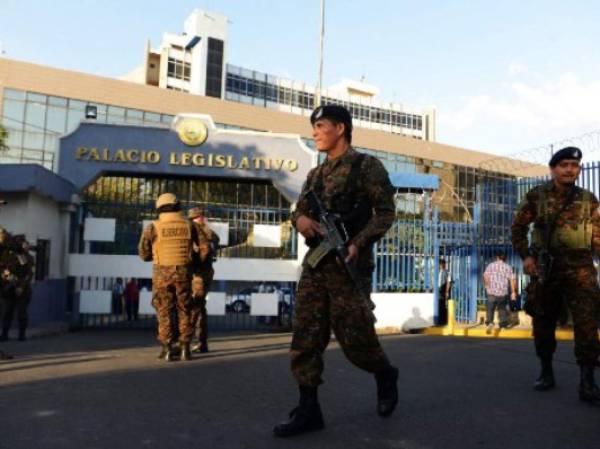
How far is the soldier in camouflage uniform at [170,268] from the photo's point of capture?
19.0ft

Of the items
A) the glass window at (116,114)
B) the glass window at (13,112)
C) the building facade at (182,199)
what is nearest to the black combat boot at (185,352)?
the building facade at (182,199)

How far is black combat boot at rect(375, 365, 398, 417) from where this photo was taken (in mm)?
3211

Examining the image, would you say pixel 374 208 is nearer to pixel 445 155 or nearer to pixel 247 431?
pixel 247 431

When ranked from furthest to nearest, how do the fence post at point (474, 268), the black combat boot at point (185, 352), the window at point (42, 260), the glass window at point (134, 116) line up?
the glass window at point (134, 116) < the fence post at point (474, 268) < the window at point (42, 260) < the black combat boot at point (185, 352)

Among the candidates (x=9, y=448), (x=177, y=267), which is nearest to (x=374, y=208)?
(x=9, y=448)

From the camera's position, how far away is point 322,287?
3098 mm

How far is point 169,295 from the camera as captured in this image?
582cm

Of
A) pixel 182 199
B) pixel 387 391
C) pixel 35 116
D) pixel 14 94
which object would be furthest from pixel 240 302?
pixel 14 94

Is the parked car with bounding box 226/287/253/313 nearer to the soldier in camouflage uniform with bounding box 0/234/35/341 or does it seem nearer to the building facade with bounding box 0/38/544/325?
the building facade with bounding box 0/38/544/325

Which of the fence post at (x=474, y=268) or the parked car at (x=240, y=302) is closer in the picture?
the fence post at (x=474, y=268)

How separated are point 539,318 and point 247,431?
2459mm

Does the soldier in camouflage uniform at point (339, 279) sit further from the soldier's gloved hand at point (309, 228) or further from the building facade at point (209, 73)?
the building facade at point (209, 73)

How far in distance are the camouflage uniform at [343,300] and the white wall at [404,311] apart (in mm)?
8134

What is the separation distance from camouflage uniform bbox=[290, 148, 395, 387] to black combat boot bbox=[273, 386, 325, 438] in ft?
0.22
